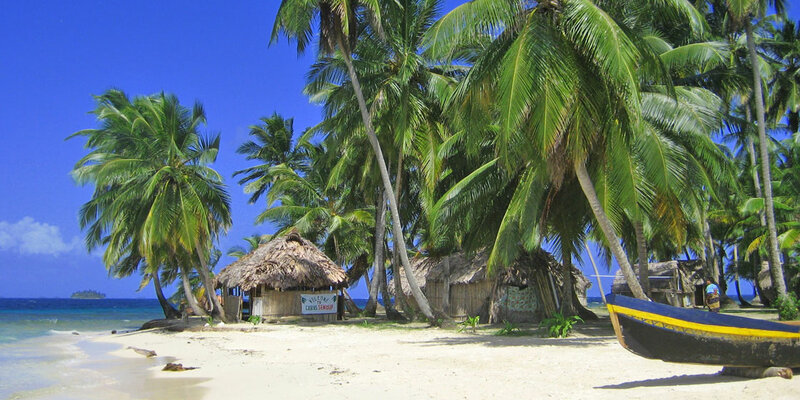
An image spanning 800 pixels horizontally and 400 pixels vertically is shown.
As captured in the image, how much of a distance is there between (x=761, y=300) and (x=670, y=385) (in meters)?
25.4

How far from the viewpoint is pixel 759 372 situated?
21.4 ft

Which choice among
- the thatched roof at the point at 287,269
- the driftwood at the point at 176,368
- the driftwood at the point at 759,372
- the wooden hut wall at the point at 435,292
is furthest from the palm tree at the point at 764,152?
the driftwood at the point at 176,368

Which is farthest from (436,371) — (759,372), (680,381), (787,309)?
(787,309)

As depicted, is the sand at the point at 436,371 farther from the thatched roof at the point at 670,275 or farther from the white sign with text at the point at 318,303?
the thatched roof at the point at 670,275

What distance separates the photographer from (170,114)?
18625 mm

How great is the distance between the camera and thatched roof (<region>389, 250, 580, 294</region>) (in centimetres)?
1650

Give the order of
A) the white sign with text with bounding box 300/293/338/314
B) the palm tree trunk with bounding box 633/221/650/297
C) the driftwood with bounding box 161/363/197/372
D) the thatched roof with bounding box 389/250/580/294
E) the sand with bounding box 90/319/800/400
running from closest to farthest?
1. the sand with bounding box 90/319/800/400
2. the driftwood with bounding box 161/363/197/372
3. the palm tree trunk with bounding box 633/221/650/297
4. the thatched roof with bounding box 389/250/580/294
5. the white sign with text with bounding box 300/293/338/314

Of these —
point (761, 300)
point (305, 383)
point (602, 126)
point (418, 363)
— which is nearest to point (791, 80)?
point (761, 300)

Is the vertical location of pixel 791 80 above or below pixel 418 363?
above

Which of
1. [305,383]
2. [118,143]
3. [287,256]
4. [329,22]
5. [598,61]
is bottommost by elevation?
[305,383]

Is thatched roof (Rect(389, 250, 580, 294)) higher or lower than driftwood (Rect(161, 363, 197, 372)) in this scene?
→ higher

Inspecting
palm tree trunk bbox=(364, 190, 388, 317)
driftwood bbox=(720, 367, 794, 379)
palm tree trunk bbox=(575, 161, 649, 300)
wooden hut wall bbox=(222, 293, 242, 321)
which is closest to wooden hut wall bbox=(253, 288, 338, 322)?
wooden hut wall bbox=(222, 293, 242, 321)

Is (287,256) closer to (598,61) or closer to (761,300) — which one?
(598,61)

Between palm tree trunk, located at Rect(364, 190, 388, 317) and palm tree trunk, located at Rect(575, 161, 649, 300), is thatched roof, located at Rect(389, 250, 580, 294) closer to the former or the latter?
palm tree trunk, located at Rect(364, 190, 388, 317)
